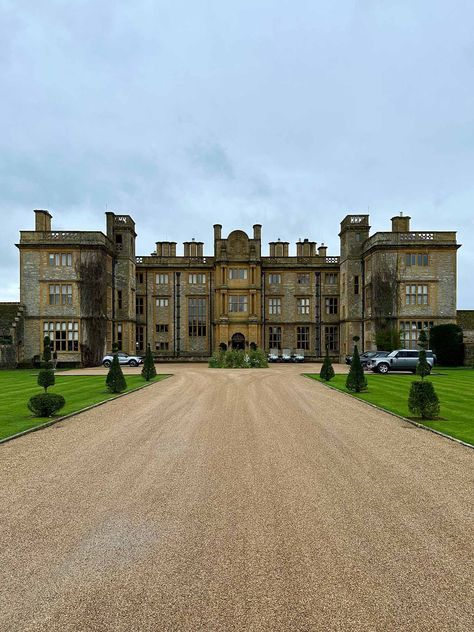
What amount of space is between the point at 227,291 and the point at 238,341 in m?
5.73

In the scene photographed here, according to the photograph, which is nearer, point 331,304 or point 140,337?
point 140,337

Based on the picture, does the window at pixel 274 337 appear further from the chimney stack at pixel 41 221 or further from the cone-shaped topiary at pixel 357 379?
the cone-shaped topiary at pixel 357 379

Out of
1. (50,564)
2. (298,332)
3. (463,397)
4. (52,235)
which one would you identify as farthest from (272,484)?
(298,332)

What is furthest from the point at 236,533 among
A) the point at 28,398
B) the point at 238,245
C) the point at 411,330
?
the point at 238,245

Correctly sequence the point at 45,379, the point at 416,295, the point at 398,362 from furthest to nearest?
the point at 416,295 → the point at 398,362 → the point at 45,379

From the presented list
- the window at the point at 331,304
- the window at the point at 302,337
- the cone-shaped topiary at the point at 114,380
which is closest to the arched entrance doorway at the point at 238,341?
the window at the point at 302,337

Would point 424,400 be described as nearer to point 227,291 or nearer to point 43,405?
point 43,405

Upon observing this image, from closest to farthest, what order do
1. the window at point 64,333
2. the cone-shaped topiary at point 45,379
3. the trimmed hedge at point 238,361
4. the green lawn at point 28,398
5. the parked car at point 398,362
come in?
1. the green lawn at point 28,398
2. the cone-shaped topiary at point 45,379
3. the parked car at point 398,362
4. the trimmed hedge at point 238,361
5. the window at point 64,333

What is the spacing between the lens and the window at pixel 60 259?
145ft

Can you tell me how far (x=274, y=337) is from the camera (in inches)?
2183

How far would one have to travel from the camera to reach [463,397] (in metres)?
19.4

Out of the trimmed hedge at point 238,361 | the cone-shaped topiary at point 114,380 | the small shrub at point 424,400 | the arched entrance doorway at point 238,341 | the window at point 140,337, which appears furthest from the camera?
the window at point 140,337

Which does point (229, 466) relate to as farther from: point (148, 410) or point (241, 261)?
point (241, 261)

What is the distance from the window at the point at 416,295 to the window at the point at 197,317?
2255 cm
